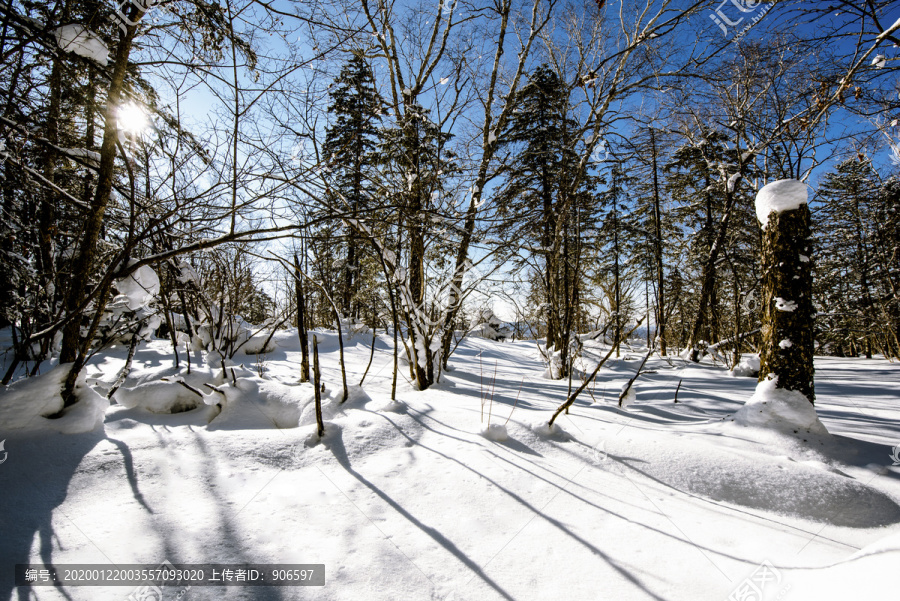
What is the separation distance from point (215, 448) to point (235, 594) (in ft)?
4.14

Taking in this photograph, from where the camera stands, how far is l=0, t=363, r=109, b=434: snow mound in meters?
2.07

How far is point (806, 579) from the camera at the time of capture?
1.12 m

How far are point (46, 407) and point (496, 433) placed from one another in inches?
115

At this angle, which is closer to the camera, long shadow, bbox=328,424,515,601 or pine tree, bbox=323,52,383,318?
long shadow, bbox=328,424,515,601

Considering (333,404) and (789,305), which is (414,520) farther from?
(789,305)

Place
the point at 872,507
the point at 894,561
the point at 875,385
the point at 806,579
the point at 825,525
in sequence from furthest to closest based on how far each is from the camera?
the point at 875,385, the point at 872,507, the point at 825,525, the point at 806,579, the point at 894,561

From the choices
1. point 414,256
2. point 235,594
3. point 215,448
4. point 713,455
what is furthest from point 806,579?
point 414,256

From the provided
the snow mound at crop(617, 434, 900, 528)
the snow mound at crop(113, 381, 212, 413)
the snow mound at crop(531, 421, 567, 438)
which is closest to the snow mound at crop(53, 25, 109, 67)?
the snow mound at crop(113, 381, 212, 413)

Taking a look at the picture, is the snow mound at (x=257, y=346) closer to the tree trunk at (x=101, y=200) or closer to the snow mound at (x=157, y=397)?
the snow mound at (x=157, y=397)

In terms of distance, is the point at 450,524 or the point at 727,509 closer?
the point at 450,524

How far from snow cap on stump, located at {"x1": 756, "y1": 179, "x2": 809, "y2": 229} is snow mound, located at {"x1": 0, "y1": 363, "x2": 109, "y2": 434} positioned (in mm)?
5563

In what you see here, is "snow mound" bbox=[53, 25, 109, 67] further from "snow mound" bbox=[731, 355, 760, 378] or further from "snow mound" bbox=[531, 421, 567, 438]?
"snow mound" bbox=[731, 355, 760, 378]

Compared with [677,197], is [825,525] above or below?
below

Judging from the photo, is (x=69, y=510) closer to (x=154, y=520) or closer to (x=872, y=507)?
(x=154, y=520)
